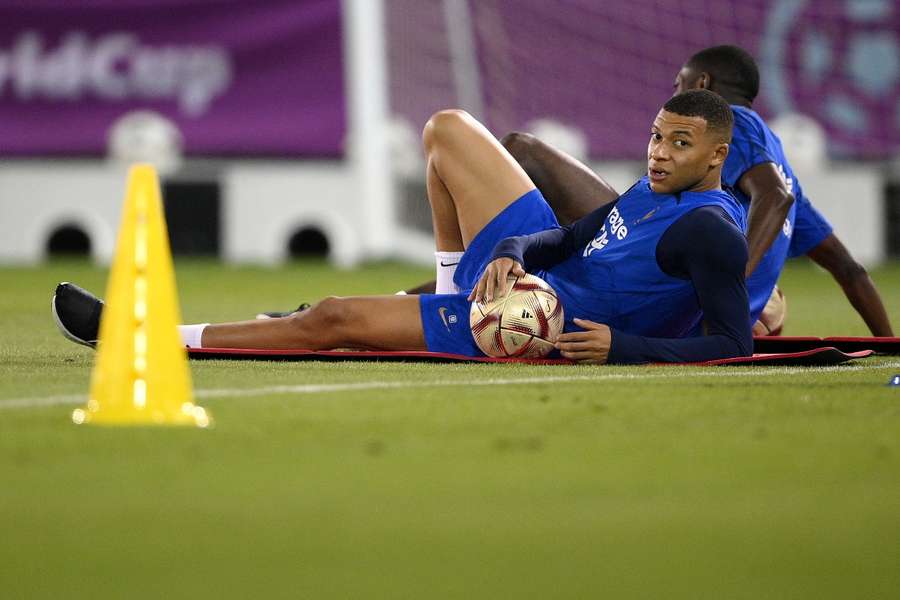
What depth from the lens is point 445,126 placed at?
17.3 ft

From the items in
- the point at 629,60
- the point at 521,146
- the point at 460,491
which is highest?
the point at 629,60

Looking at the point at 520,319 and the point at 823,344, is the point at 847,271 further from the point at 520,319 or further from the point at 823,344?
the point at 520,319

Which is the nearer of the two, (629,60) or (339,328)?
(339,328)

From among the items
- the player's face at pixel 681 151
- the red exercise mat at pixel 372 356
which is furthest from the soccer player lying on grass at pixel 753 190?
the player's face at pixel 681 151

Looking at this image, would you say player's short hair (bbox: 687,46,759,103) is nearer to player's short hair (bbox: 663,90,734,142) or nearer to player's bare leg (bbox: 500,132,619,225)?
player's bare leg (bbox: 500,132,619,225)

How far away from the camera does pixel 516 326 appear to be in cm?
471

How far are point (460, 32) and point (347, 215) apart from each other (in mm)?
3272

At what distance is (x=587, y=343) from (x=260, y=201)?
38.8 feet

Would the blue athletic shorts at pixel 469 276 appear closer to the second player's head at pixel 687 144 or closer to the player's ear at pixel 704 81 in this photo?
the second player's head at pixel 687 144

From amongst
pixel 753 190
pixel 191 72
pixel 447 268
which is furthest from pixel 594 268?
pixel 191 72

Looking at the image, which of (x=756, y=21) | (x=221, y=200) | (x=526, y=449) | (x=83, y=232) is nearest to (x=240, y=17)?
(x=221, y=200)

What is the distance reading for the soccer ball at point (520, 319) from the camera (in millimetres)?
4680

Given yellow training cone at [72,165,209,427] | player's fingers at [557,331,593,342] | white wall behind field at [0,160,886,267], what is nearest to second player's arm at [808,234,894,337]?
player's fingers at [557,331,593,342]

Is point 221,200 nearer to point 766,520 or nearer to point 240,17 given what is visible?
point 240,17
